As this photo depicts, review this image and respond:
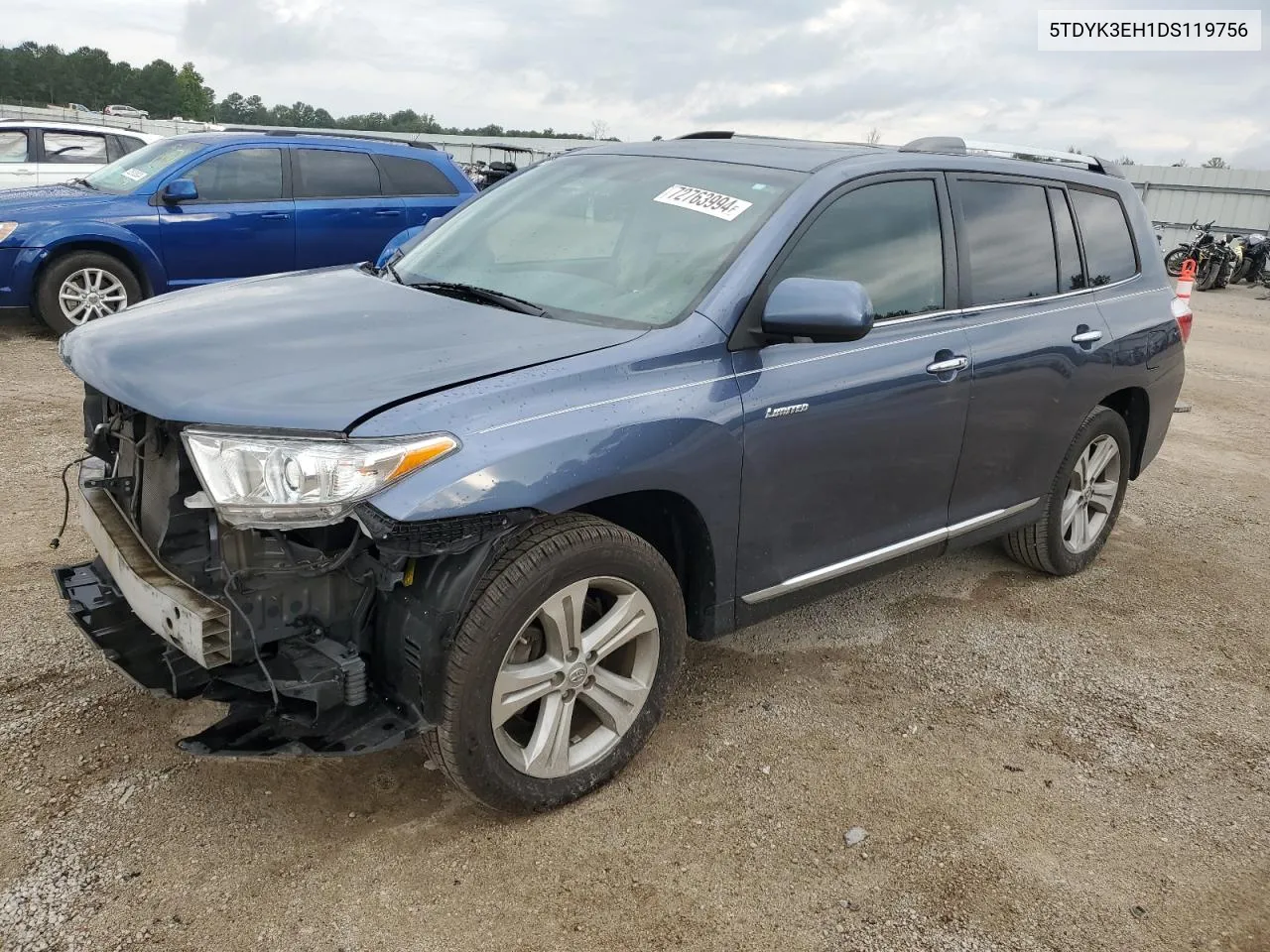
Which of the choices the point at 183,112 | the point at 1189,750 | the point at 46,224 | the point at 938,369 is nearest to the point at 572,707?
the point at 938,369

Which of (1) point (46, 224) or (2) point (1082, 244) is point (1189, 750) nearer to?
(2) point (1082, 244)

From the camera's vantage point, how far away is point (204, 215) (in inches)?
313

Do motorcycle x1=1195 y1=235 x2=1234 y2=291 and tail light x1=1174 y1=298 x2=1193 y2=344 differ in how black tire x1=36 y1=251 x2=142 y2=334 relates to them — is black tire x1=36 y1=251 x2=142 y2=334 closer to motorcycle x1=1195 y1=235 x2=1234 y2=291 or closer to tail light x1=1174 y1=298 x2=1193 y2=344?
tail light x1=1174 y1=298 x2=1193 y2=344

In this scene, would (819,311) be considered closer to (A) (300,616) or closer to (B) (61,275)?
(A) (300,616)

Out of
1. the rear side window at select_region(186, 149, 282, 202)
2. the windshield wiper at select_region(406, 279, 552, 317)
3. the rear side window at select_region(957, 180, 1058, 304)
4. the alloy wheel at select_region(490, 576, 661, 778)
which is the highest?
the rear side window at select_region(186, 149, 282, 202)

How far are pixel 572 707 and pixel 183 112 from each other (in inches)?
3541

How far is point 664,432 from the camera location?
2.67m

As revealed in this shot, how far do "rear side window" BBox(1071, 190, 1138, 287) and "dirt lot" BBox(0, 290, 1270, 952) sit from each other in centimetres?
162

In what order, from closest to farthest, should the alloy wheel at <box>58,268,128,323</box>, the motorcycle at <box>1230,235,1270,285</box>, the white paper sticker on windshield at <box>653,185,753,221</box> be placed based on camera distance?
the white paper sticker on windshield at <box>653,185,753,221</box>
the alloy wheel at <box>58,268,128,323</box>
the motorcycle at <box>1230,235,1270,285</box>

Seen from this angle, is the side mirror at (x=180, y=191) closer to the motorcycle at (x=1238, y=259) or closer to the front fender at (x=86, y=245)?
the front fender at (x=86, y=245)

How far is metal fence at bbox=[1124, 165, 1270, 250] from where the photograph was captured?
2317 cm

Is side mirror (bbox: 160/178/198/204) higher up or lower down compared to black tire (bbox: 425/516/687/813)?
higher up

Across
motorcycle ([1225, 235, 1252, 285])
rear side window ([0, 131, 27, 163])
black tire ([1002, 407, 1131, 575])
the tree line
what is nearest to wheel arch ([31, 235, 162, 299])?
rear side window ([0, 131, 27, 163])

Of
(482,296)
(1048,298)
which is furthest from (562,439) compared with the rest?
(1048,298)
